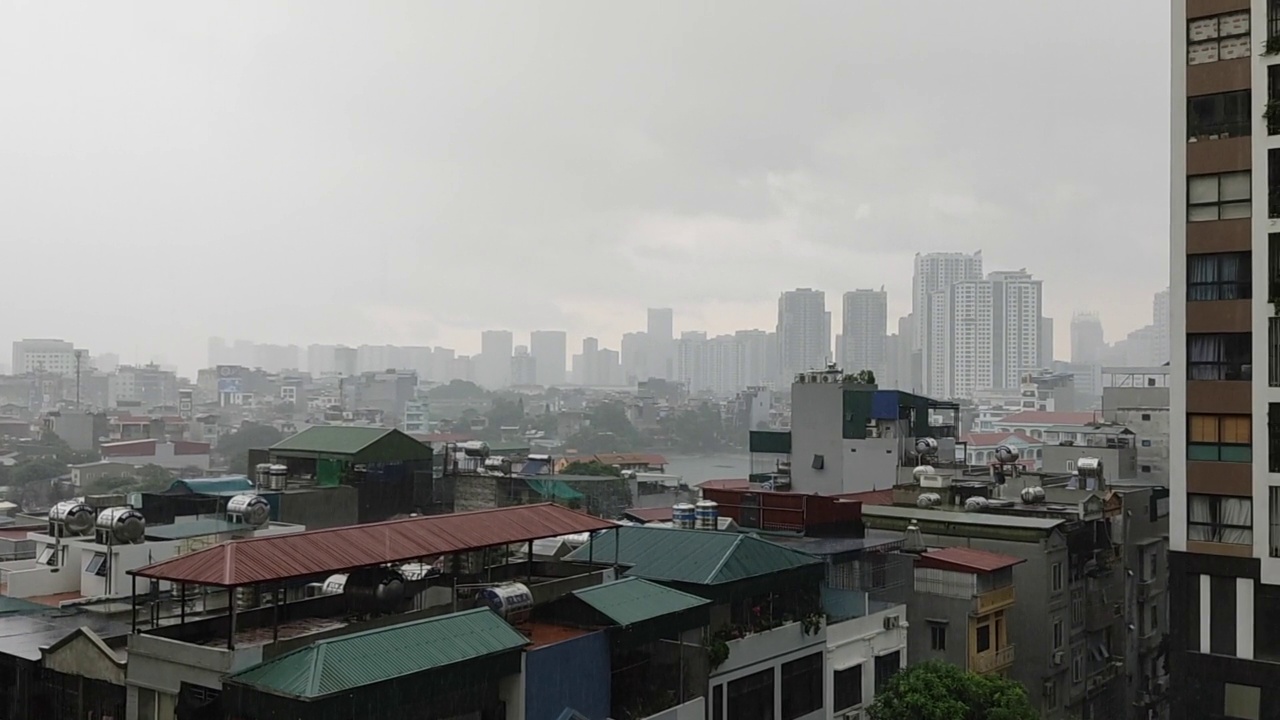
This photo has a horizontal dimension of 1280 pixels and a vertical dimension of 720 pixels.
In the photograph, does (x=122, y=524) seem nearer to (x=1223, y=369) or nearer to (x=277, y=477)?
(x=277, y=477)

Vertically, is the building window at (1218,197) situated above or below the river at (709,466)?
above

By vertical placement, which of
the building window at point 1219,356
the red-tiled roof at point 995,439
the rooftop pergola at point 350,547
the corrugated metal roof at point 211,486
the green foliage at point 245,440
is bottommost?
the green foliage at point 245,440

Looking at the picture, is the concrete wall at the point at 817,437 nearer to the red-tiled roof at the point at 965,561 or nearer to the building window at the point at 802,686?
the red-tiled roof at the point at 965,561

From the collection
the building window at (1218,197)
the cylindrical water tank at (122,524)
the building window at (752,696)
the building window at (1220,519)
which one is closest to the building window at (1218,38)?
the building window at (1218,197)

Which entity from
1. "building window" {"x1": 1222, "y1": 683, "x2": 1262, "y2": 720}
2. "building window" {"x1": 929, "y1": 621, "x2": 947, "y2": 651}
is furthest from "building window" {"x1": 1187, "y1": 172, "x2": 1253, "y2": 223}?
"building window" {"x1": 929, "y1": 621, "x2": 947, "y2": 651}

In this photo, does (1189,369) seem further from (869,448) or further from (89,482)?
(89,482)

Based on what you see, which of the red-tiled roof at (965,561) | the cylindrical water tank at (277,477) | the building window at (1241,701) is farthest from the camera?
the cylindrical water tank at (277,477)
